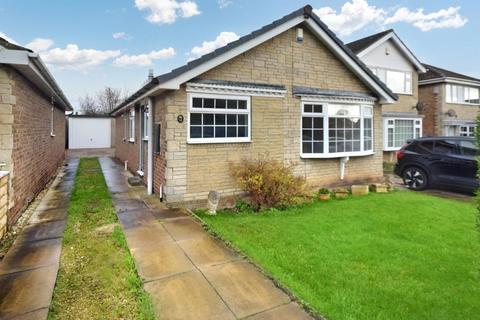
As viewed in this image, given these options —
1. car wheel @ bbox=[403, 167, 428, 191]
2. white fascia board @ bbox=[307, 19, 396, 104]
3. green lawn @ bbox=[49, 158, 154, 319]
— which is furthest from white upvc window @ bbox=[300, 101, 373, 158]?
green lawn @ bbox=[49, 158, 154, 319]

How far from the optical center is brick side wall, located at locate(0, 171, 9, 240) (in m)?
5.14

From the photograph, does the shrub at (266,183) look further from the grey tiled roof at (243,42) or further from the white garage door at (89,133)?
the white garage door at (89,133)

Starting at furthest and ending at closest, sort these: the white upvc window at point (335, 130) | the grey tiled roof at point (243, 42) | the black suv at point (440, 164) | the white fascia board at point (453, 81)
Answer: the white fascia board at point (453, 81) < the black suv at point (440, 164) < the white upvc window at point (335, 130) < the grey tiled roof at point (243, 42)

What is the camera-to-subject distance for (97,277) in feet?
12.6

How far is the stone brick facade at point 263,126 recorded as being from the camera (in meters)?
7.41

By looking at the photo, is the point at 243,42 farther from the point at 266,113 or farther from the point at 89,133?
the point at 89,133

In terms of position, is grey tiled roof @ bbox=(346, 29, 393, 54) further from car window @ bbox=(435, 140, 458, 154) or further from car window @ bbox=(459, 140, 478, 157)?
car window @ bbox=(459, 140, 478, 157)

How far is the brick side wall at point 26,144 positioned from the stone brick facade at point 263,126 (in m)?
3.18

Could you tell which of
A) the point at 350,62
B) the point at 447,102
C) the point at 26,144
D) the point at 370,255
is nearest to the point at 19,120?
the point at 26,144

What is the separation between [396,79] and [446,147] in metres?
11.2

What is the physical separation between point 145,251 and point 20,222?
3.47 meters

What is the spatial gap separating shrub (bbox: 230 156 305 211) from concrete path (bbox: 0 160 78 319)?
438 centimetres

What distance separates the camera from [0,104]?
5.67 meters

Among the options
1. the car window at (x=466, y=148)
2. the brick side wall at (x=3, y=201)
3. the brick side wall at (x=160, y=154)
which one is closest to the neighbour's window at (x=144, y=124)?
the brick side wall at (x=160, y=154)
